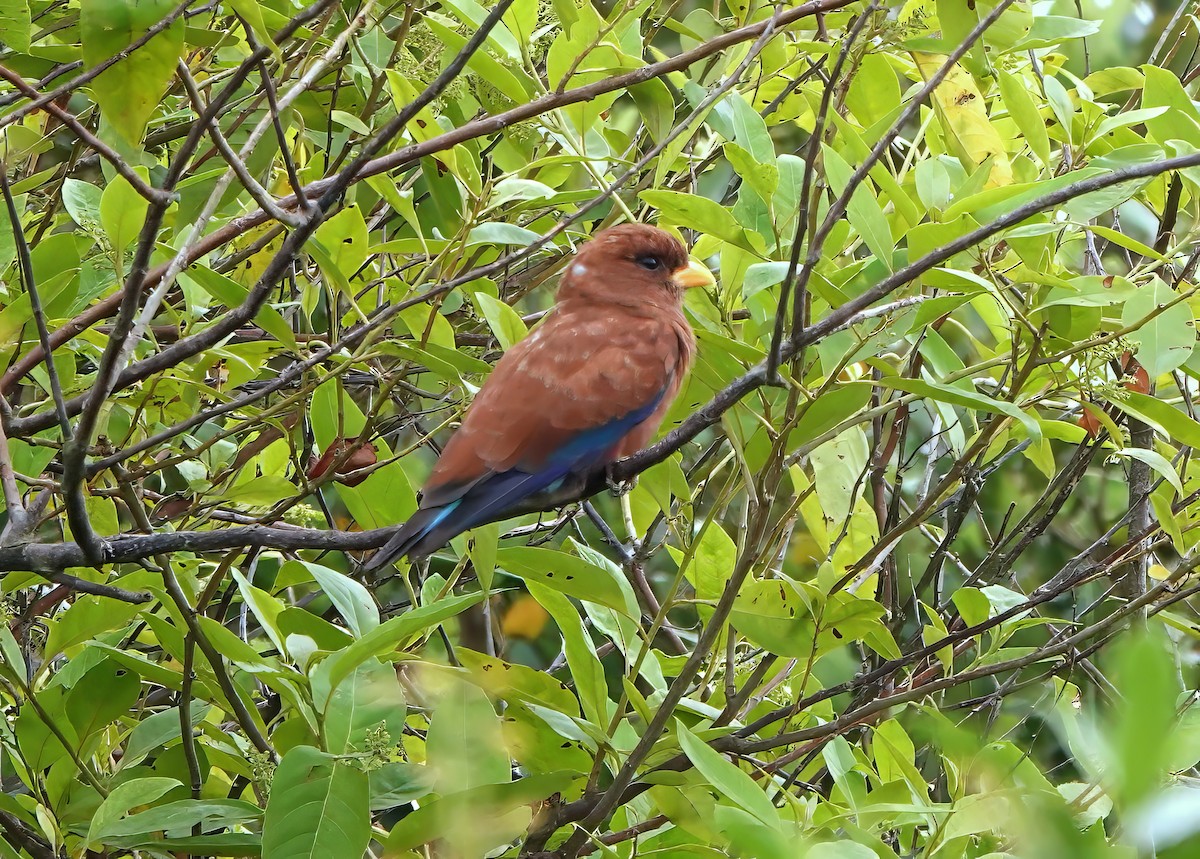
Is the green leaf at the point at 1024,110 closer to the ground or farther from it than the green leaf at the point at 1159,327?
farther from it

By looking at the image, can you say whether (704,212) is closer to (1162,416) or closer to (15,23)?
(1162,416)

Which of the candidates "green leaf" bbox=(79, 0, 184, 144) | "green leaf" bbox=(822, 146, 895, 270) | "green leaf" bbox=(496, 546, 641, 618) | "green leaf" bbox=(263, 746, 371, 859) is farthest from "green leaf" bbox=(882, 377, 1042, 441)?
"green leaf" bbox=(79, 0, 184, 144)

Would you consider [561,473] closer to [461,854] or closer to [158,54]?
[158,54]

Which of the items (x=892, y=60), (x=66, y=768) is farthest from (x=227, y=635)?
(x=892, y=60)

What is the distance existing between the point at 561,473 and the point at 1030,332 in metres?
1.25

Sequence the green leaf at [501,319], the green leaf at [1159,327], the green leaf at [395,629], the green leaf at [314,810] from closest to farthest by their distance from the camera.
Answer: the green leaf at [395,629] < the green leaf at [314,810] < the green leaf at [1159,327] < the green leaf at [501,319]

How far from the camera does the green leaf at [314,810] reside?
2010 mm

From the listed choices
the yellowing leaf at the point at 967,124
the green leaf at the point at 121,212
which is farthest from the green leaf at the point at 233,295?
the yellowing leaf at the point at 967,124

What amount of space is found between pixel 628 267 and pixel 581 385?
0.57 m

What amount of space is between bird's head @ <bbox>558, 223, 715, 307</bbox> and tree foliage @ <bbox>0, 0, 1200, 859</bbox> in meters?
0.28

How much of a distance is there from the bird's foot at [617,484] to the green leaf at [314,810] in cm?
113

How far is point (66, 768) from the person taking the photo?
2477mm

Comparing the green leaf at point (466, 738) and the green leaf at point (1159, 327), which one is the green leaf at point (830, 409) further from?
the green leaf at point (466, 738)

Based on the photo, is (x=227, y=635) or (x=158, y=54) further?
(x=227, y=635)
